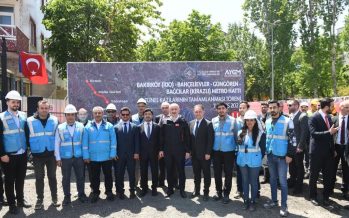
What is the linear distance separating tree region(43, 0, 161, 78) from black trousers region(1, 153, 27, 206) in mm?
14047

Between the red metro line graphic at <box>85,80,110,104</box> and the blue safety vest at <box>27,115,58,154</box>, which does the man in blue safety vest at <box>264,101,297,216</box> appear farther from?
the red metro line graphic at <box>85,80,110,104</box>

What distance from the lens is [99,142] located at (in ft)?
24.3

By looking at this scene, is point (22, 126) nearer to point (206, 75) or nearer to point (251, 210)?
point (251, 210)

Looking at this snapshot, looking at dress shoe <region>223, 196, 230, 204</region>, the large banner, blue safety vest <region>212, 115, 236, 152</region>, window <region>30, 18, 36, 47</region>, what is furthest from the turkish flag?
window <region>30, 18, 36, 47</region>

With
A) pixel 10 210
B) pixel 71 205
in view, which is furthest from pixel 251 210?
pixel 10 210

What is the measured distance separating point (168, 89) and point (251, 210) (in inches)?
185

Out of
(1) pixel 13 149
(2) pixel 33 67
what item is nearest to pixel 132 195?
(1) pixel 13 149

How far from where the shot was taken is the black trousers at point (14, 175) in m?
6.81

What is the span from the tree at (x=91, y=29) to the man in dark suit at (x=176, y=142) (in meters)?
13.6

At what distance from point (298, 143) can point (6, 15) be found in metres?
16.3

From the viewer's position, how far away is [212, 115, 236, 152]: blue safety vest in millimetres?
7379

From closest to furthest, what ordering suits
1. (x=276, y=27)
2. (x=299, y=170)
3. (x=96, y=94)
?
1. (x=299, y=170)
2. (x=96, y=94)
3. (x=276, y=27)

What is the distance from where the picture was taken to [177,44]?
32.6 meters

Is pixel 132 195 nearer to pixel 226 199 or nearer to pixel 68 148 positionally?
pixel 68 148
